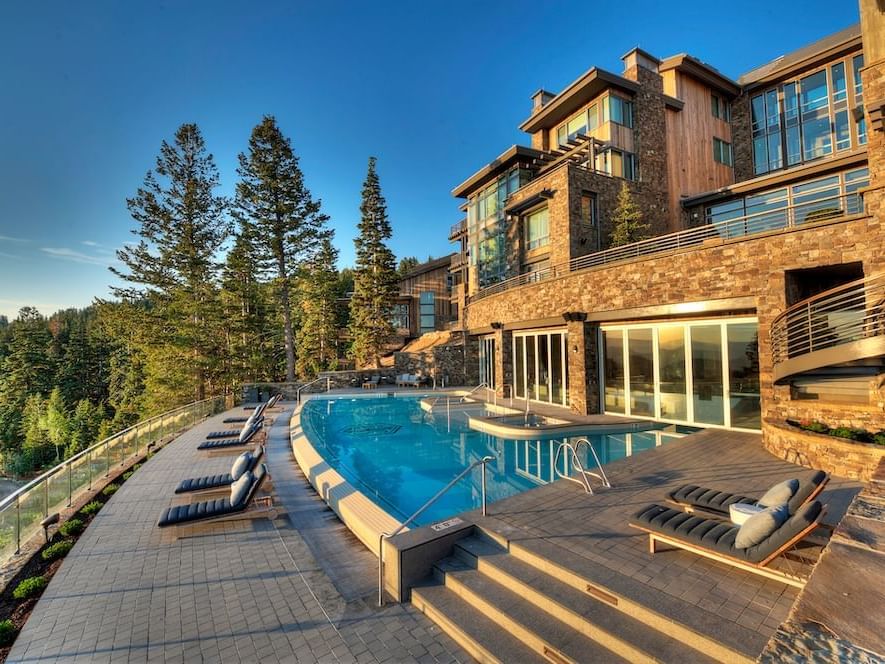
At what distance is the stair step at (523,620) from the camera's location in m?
3.17

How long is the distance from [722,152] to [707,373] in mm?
18618

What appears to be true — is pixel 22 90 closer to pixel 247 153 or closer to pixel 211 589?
pixel 247 153

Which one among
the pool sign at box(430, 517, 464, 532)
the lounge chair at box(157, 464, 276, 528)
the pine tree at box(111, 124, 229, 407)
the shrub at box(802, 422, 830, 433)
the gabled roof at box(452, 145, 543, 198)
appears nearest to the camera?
the pool sign at box(430, 517, 464, 532)

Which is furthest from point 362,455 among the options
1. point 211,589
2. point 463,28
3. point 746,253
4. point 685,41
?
point 685,41

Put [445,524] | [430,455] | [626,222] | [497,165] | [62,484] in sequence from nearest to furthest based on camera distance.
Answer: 1. [445,524]
2. [62,484]
3. [430,455]
4. [626,222]
5. [497,165]

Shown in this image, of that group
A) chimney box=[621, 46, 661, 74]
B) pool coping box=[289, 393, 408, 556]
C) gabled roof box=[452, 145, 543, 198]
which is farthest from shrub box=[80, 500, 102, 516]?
chimney box=[621, 46, 661, 74]

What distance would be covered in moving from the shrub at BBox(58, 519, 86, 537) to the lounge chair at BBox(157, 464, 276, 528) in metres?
1.40

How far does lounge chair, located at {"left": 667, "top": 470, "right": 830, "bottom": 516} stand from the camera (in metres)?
4.39

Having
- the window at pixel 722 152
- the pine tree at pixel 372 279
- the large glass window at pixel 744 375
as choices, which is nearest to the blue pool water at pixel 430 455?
the large glass window at pixel 744 375

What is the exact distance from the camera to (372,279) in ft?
103

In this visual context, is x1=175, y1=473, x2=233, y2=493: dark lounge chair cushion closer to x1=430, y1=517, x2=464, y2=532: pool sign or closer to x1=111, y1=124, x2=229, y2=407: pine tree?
x1=430, y1=517, x2=464, y2=532: pool sign

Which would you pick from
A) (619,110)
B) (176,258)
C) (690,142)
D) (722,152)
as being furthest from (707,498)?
(176,258)

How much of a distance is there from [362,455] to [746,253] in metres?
11.5

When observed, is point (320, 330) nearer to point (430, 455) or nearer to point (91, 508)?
point (430, 455)
